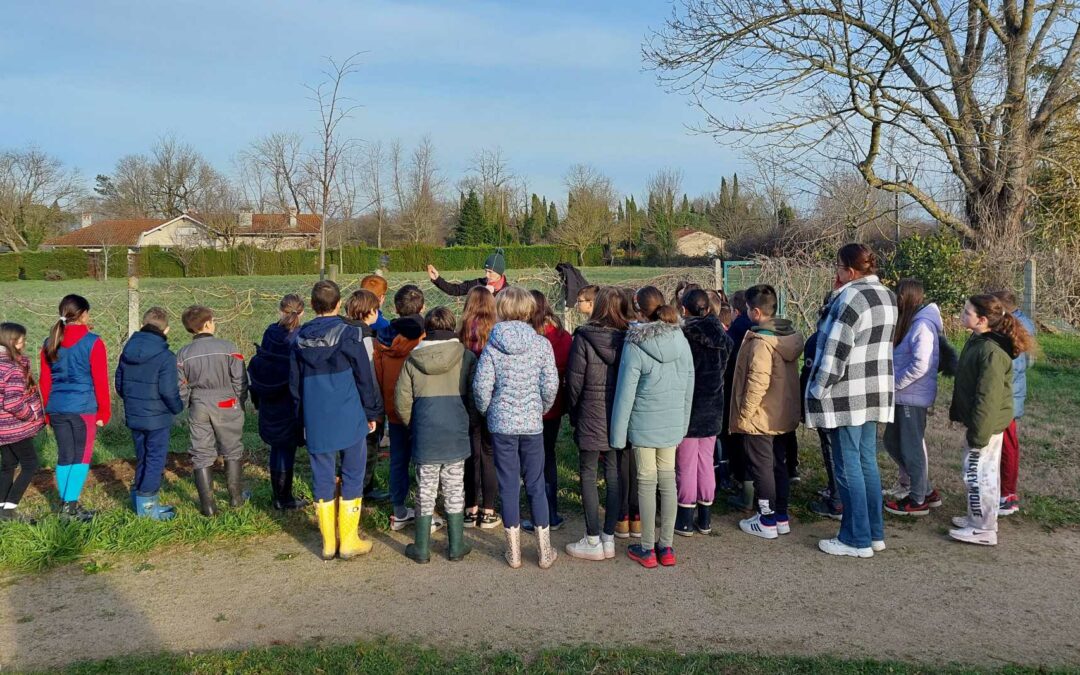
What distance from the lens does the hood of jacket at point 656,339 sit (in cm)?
446

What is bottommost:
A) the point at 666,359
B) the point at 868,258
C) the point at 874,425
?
the point at 874,425

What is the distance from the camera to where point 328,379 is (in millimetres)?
4727

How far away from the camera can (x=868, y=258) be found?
15.1 ft

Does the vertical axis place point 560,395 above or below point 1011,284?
below

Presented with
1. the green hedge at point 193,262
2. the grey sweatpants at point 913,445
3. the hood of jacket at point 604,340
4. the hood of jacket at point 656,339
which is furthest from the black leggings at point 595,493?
the green hedge at point 193,262

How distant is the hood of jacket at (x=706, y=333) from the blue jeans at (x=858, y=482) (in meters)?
0.92

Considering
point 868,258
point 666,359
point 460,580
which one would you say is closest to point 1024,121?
point 868,258

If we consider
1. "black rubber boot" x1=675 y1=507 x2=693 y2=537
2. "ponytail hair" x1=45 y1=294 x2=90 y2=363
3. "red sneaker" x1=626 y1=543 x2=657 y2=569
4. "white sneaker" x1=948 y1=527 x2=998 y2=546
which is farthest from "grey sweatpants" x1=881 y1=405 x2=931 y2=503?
"ponytail hair" x1=45 y1=294 x2=90 y2=363

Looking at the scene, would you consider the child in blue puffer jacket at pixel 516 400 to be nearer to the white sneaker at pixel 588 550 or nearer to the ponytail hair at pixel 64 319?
the white sneaker at pixel 588 550

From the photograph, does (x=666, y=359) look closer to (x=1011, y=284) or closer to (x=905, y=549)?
(x=905, y=549)

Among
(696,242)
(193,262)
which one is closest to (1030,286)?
(193,262)

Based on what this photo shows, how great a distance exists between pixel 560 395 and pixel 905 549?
2.47 m

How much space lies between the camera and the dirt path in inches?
146

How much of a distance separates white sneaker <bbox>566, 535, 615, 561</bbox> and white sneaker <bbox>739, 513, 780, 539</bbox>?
106cm
